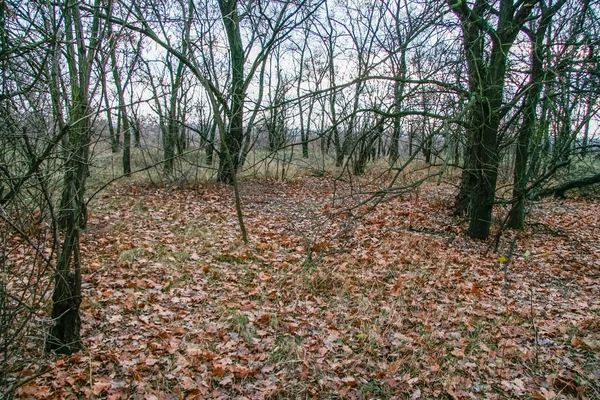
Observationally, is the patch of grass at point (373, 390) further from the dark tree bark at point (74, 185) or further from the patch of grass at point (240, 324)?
the dark tree bark at point (74, 185)

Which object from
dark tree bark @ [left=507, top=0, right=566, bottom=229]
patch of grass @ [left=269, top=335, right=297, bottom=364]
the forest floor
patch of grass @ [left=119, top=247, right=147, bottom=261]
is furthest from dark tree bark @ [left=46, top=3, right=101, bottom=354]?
dark tree bark @ [left=507, top=0, right=566, bottom=229]

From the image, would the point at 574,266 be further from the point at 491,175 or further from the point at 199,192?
the point at 199,192

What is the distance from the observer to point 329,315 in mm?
4461

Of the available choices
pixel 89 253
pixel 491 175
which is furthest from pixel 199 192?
pixel 491 175

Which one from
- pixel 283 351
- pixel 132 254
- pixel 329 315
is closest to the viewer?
pixel 283 351

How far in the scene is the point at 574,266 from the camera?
6066mm

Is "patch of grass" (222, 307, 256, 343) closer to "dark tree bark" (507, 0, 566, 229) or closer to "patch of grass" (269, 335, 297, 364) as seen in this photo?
"patch of grass" (269, 335, 297, 364)

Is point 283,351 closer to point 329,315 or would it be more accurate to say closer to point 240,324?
point 240,324

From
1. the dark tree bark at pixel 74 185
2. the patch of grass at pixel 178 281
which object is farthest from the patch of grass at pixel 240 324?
the dark tree bark at pixel 74 185

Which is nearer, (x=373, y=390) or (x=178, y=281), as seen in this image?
(x=373, y=390)

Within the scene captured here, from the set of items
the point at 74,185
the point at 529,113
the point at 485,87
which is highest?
the point at 485,87

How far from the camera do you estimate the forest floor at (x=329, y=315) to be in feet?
11.0

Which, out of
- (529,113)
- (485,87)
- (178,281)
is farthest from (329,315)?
(485,87)

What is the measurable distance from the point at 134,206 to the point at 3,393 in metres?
6.23
